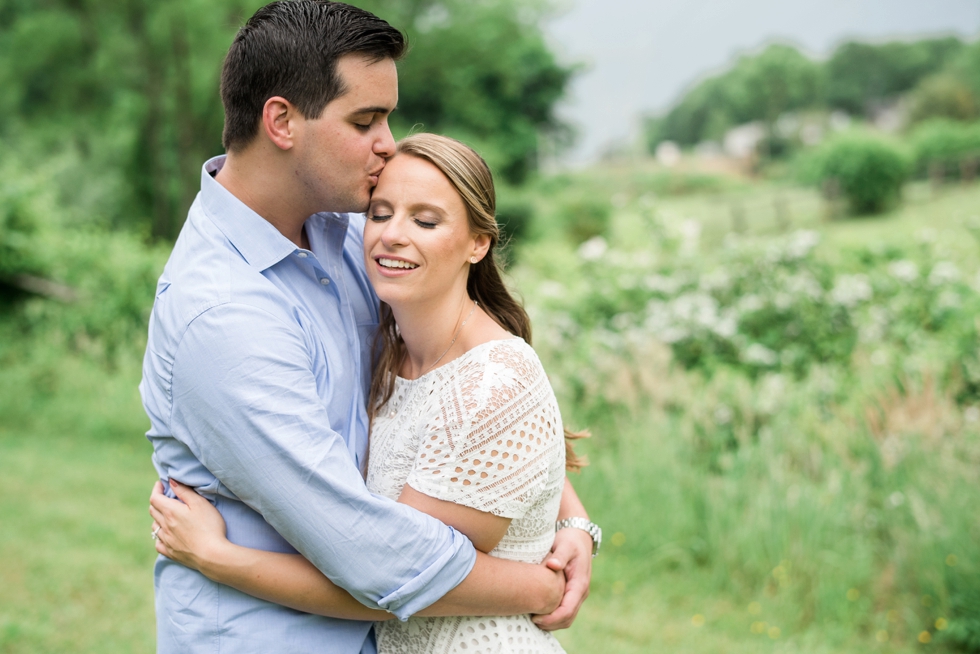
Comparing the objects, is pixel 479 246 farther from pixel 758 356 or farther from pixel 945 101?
pixel 945 101

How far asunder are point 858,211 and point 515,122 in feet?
53.3

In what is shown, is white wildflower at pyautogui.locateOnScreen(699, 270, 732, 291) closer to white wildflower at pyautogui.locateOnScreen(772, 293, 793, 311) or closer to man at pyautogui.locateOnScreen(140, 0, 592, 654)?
white wildflower at pyautogui.locateOnScreen(772, 293, 793, 311)

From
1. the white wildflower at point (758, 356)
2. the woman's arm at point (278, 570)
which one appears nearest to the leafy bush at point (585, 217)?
the white wildflower at point (758, 356)

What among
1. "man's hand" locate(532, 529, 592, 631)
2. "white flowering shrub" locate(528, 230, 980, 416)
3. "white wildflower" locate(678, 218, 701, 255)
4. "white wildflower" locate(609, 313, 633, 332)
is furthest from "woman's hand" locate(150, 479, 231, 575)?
"white wildflower" locate(678, 218, 701, 255)

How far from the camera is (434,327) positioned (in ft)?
7.21

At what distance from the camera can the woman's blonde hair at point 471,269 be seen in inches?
83.1

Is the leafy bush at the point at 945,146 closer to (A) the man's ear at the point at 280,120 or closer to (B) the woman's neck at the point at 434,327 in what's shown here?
(B) the woman's neck at the point at 434,327

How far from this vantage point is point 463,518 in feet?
6.25

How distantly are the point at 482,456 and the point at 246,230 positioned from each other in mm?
793

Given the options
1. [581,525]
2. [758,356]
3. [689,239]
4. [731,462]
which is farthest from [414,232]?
[689,239]

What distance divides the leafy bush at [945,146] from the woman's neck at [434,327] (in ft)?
82.8

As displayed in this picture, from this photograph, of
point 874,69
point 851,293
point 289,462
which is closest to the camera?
point 289,462

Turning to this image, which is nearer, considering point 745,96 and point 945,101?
point 945,101

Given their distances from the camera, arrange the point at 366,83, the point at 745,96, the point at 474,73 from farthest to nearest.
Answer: the point at 745,96, the point at 474,73, the point at 366,83
